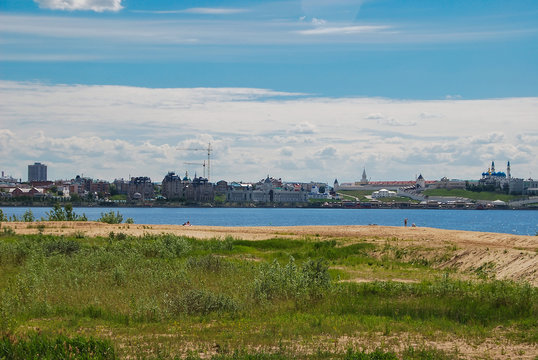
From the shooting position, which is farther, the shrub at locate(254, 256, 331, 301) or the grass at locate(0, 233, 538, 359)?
the shrub at locate(254, 256, 331, 301)

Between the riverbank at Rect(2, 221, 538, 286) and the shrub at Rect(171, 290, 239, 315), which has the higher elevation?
the riverbank at Rect(2, 221, 538, 286)

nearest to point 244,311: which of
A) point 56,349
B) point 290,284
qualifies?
point 290,284

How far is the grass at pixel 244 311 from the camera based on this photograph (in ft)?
49.8

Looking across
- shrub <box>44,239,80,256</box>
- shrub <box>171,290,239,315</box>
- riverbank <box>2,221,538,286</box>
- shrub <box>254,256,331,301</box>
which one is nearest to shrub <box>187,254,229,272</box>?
shrub <box>254,256,331,301</box>

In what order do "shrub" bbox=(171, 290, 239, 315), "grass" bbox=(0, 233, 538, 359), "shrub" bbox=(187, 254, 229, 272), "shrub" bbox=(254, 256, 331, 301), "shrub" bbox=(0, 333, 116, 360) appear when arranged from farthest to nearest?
"shrub" bbox=(187, 254, 229, 272) < "shrub" bbox=(254, 256, 331, 301) < "shrub" bbox=(171, 290, 239, 315) < "grass" bbox=(0, 233, 538, 359) < "shrub" bbox=(0, 333, 116, 360)

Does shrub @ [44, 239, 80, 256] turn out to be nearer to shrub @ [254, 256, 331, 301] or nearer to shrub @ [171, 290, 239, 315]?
shrub @ [254, 256, 331, 301]

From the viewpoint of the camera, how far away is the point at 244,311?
19.3m

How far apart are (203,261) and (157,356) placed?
1589 centimetres

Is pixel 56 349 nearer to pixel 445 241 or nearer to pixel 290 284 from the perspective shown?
pixel 290 284

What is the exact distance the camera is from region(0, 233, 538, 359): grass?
15.2 m

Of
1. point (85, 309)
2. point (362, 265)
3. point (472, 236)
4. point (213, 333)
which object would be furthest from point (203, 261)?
A: point (472, 236)

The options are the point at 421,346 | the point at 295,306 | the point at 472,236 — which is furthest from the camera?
the point at 472,236

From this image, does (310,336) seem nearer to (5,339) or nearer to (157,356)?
(157,356)

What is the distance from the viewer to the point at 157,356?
1412 centimetres
